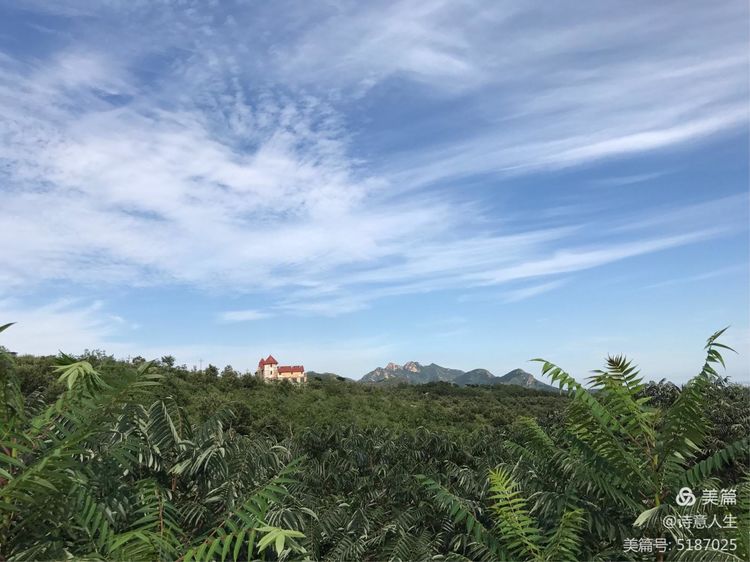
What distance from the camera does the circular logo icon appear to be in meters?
3.31

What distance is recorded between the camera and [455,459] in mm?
7355

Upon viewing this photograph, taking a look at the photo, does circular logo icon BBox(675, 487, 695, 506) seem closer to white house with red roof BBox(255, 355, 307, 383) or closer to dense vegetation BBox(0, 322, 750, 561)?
dense vegetation BBox(0, 322, 750, 561)

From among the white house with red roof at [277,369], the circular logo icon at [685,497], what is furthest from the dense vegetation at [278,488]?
the white house with red roof at [277,369]

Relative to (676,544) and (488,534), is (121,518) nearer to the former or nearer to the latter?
(488,534)

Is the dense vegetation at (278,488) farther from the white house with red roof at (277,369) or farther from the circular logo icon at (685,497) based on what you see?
the white house with red roof at (277,369)

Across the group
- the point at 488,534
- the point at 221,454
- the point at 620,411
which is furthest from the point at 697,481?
the point at 221,454

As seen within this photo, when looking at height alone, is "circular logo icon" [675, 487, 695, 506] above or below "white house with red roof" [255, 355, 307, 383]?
below

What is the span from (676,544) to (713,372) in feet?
3.58

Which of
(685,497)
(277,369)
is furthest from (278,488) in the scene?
(277,369)

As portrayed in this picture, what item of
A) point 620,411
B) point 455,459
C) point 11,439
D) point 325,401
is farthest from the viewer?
→ point 325,401

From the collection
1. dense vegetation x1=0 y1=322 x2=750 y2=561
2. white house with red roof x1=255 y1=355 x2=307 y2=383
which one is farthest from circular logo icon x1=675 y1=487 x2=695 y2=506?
white house with red roof x1=255 y1=355 x2=307 y2=383

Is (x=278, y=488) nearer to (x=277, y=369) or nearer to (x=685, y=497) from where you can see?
(x=685, y=497)

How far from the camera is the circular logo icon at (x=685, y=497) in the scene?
3311 millimetres

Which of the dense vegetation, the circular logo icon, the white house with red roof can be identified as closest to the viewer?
the dense vegetation
